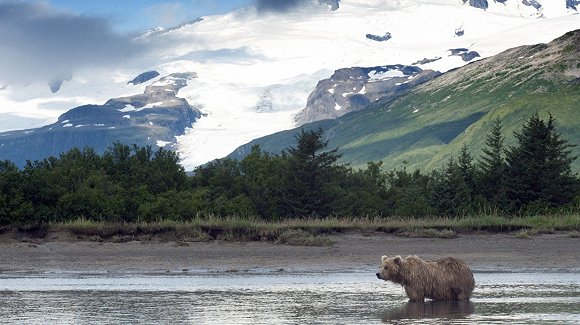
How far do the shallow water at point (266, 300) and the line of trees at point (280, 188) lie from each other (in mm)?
11646

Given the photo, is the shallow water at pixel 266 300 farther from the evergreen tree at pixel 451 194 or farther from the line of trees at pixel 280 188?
the evergreen tree at pixel 451 194

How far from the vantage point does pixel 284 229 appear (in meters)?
37.8

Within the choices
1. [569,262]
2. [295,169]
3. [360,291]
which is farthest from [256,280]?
[295,169]

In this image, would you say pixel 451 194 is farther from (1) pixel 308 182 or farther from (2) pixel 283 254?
(2) pixel 283 254

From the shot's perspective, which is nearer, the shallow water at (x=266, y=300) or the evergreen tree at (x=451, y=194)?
the shallow water at (x=266, y=300)

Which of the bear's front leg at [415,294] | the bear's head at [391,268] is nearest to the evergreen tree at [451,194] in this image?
the bear's front leg at [415,294]

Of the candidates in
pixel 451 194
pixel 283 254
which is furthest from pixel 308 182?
pixel 283 254

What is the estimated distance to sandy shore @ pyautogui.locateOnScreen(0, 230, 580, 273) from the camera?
33406mm

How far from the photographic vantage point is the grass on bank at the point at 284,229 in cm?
3719

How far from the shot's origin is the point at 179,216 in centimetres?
4319

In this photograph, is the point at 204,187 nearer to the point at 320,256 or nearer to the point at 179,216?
the point at 179,216

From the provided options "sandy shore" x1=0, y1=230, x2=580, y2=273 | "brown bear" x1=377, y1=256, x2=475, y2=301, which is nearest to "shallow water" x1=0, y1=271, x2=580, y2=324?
"brown bear" x1=377, y1=256, x2=475, y2=301

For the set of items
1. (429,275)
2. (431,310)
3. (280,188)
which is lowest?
(431,310)

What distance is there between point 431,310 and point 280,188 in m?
27.5
